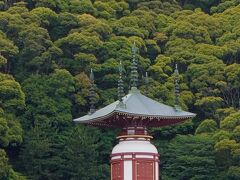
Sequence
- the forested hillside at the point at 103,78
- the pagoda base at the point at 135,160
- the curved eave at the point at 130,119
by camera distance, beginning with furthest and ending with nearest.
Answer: the forested hillside at the point at 103,78
the curved eave at the point at 130,119
the pagoda base at the point at 135,160

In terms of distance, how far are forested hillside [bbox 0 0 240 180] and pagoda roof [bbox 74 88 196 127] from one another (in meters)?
13.2

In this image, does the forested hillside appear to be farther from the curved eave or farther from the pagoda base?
the pagoda base

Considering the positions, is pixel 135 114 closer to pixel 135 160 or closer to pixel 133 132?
pixel 133 132

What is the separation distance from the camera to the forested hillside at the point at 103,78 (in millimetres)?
42225

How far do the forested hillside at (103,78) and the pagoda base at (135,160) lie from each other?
1377cm

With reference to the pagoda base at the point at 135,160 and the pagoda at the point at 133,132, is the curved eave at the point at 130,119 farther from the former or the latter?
the pagoda base at the point at 135,160

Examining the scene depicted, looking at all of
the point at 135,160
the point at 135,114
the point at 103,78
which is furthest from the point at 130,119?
the point at 103,78

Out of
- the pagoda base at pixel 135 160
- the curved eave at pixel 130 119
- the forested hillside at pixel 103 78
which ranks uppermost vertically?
the forested hillside at pixel 103 78

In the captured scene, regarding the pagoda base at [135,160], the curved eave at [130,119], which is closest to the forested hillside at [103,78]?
the curved eave at [130,119]

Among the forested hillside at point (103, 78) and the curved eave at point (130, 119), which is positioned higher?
the forested hillside at point (103, 78)

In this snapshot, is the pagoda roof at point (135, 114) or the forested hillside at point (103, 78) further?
the forested hillside at point (103, 78)

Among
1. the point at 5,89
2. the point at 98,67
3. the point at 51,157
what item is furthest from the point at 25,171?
the point at 98,67

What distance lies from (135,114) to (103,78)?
23.1 m

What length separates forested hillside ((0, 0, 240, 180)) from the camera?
139ft
